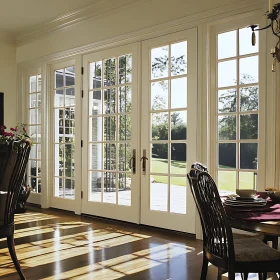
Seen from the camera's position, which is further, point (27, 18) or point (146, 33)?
point (27, 18)

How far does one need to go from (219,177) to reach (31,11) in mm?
3804

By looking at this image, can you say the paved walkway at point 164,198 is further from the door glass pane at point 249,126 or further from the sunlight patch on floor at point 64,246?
the door glass pane at point 249,126

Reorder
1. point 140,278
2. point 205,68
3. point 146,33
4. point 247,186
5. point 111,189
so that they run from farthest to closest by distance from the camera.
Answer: point 111,189 → point 146,33 → point 205,68 → point 247,186 → point 140,278

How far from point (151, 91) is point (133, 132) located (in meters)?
0.60

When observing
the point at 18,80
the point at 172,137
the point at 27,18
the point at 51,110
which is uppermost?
the point at 27,18

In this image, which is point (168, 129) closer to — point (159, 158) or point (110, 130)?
point (159, 158)

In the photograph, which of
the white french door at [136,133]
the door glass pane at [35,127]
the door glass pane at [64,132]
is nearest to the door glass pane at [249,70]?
the white french door at [136,133]

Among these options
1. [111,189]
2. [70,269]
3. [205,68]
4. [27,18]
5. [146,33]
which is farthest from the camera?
[27,18]

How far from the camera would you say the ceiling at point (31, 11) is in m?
5.21

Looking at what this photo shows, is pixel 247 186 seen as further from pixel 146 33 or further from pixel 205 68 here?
pixel 146 33

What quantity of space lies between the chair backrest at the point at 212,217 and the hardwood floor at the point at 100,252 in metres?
0.95

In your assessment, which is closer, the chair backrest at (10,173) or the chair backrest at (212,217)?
the chair backrest at (212,217)

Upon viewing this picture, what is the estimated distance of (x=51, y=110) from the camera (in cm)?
618

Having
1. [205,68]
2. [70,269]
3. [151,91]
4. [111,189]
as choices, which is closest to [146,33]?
[151,91]
